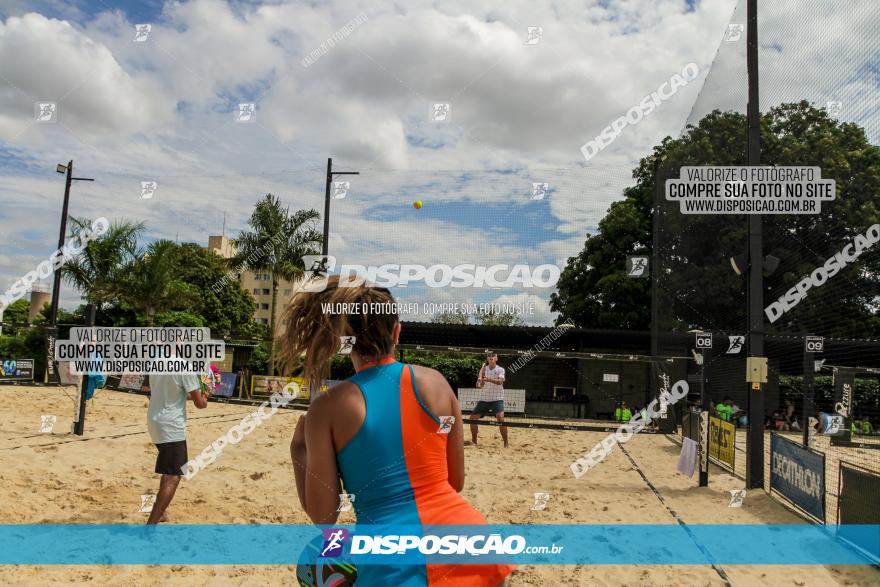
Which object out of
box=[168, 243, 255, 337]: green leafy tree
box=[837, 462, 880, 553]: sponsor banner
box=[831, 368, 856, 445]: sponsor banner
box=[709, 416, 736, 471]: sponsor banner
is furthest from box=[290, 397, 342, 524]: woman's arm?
box=[168, 243, 255, 337]: green leafy tree

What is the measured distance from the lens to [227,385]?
17.1 meters

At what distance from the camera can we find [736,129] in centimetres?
1043

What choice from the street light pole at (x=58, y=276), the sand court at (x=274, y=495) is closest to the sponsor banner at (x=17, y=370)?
the street light pole at (x=58, y=276)

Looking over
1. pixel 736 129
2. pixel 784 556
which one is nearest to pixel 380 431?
pixel 784 556

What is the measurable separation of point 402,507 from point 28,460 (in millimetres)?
6954

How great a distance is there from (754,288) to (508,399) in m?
8.56

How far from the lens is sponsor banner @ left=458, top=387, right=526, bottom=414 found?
→ 13.8 metres

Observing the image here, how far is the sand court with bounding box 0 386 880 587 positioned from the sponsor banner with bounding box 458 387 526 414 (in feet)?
11.3

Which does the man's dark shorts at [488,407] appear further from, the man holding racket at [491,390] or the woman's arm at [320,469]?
the woman's arm at [320,469]

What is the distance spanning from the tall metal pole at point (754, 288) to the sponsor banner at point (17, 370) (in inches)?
730

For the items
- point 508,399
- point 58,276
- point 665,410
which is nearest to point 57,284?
point 58,276

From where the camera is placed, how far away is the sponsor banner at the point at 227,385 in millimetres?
16906

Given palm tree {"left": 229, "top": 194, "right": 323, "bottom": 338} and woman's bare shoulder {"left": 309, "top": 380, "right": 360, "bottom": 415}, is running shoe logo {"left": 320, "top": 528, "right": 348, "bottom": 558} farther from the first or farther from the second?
palm tree {"left": 229, "top": 194, "right": 323, "bottom": 338}

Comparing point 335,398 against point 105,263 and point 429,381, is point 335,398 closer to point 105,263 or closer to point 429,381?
point 429,381
